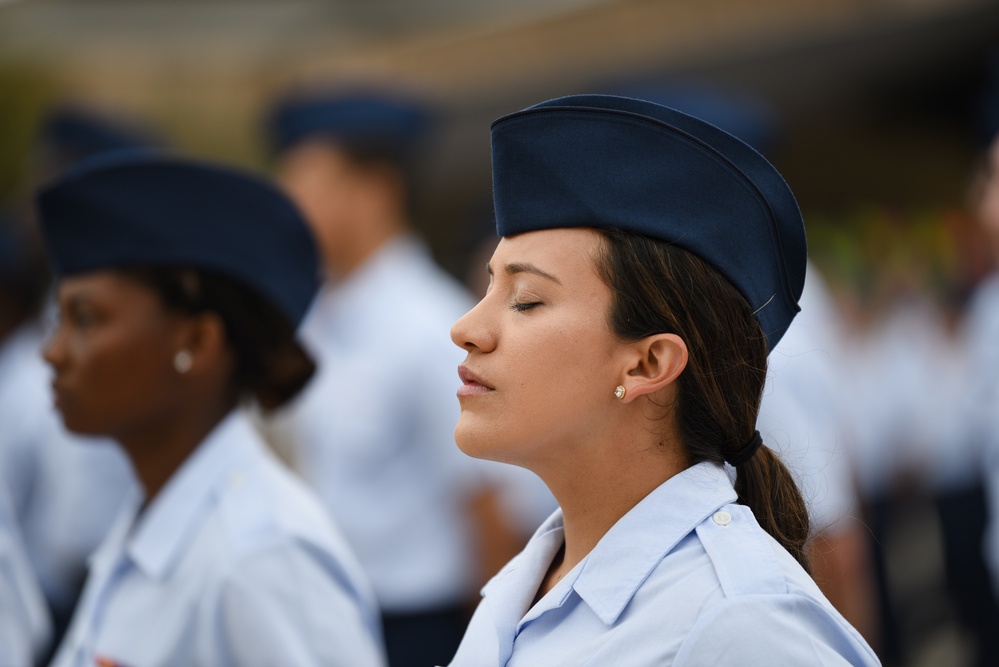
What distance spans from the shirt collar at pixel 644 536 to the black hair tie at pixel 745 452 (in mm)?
56

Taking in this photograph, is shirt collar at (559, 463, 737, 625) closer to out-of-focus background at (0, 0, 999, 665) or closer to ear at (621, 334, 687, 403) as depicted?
ear at (621, 334, 687, 403)

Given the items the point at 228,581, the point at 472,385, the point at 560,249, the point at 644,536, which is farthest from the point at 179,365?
the point at 644,536

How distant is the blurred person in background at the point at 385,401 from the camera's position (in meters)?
4.18

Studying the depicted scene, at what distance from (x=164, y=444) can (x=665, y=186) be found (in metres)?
1.56

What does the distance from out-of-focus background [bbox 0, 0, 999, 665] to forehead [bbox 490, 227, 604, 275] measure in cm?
313

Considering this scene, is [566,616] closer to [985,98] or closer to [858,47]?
[985,98]

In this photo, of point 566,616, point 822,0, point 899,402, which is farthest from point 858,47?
point 566,616

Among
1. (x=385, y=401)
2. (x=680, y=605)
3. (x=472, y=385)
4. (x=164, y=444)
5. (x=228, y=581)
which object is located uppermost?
(x=472, y=385)

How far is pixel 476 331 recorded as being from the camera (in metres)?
1.92

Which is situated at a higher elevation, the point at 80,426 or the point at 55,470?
the point at 80,426

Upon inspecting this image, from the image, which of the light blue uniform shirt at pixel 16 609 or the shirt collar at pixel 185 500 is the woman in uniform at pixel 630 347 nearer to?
the shirt collar at pixel 185 500

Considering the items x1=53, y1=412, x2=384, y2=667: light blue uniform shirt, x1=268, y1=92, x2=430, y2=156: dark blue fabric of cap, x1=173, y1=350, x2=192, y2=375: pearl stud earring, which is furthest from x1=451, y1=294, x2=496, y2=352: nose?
x1=268, y1=92, x2=430, y2=156: dark blue fabric of cap

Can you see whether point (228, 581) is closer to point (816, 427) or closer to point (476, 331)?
point (476, 331)

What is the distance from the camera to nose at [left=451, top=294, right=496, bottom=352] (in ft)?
6.29
